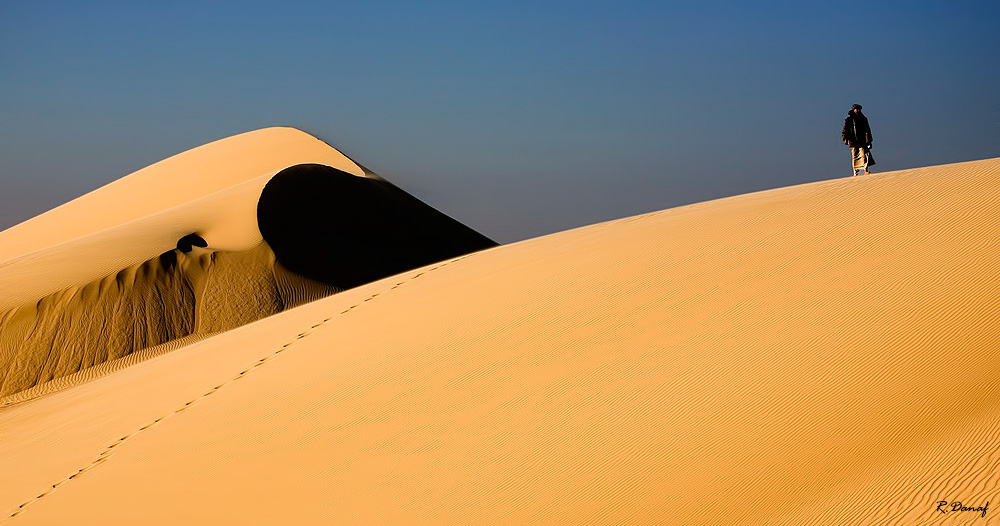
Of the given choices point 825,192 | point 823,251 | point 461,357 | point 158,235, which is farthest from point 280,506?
point 158,235

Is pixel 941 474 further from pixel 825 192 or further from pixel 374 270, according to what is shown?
pixel 374 270

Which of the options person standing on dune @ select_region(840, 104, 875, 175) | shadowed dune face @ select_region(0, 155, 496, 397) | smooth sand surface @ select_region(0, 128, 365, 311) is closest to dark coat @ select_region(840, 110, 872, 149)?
person standing on dune @ select_region(840, 104, 875, 175)

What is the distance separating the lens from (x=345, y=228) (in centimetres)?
3278

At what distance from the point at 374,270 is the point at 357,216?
3.04m

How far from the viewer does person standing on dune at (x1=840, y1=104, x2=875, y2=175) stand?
1537cm

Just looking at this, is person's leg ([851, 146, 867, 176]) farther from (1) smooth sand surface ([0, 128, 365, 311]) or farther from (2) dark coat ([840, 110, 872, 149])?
(1) smooth sand surface ([0, 128, 365, 311])

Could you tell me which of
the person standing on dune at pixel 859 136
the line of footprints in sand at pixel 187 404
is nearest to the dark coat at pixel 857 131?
the person standing on dune at pixel 859 136

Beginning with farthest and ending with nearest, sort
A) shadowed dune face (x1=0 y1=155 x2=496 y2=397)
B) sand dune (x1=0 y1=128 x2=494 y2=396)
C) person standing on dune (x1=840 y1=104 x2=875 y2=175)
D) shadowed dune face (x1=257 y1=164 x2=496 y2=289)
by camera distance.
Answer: shadowed dune face (x1=257 y1=164 x2=496 y2=289), sand dune (x1=0 y1=128 x2=494 y2=396), shadowed dune face (x1=0 y1=155 x2=496 y2=397), person standing on dune (x1=840 y1=104 x2=875 y2=175)

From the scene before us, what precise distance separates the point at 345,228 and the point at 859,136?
20577 mm

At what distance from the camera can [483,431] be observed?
988 cm

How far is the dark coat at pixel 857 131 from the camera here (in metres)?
15.4

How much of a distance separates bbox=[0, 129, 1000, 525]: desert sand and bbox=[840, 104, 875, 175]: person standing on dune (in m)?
1.09
